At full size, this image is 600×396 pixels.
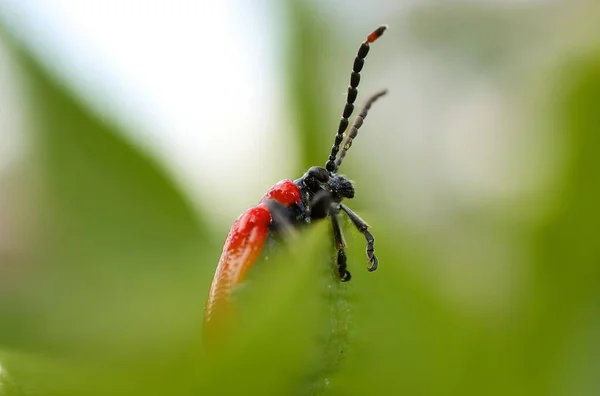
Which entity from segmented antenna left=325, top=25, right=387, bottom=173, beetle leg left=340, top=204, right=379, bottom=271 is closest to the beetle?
segmented antenna left=325, top=25, right=387, bottom=173

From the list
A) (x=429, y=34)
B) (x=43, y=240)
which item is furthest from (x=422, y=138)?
(x=43, y=240)

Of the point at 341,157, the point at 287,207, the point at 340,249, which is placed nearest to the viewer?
the point at 340,249

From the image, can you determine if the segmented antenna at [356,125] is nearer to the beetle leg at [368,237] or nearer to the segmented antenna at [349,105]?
the segmented antenna at [349,105]

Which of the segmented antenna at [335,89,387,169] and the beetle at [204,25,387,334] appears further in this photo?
the segmented antenna at [335,89,387,169]

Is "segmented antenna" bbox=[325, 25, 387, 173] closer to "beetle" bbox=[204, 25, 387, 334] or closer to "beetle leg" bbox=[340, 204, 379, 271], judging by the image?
"beetle" bbox=[204, 25, 387, 334]

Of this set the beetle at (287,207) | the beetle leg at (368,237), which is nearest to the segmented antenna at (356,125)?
the beetle at (287,207)

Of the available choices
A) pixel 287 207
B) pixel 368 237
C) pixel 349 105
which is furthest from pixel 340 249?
pixel 349 105

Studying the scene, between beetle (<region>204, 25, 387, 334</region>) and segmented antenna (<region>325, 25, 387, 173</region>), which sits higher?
segmented antenna (<region>325, 25, 387, 173</region>)

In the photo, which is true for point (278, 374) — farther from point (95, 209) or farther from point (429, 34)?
point (429, 34)

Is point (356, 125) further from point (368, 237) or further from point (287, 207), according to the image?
point (368, 237)

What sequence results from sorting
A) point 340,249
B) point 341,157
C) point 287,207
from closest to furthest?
1. point 340,249
2. point 287,207
3. point 341,157
